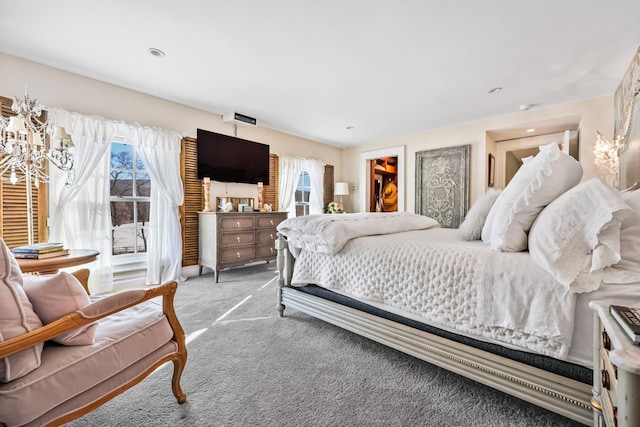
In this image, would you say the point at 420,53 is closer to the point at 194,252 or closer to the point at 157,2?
the point at 157,2

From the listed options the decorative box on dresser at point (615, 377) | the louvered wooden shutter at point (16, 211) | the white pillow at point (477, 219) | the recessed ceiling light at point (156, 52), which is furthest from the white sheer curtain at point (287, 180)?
the decorative box on dresser at point (615, 377)

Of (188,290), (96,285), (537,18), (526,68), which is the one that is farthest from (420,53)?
(96,285)

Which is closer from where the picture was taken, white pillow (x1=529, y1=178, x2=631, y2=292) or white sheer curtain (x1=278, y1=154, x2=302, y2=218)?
white pillow (x1=529, y1=178, x2=631, y2=292)

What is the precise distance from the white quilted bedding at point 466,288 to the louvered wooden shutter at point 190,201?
2.74 m

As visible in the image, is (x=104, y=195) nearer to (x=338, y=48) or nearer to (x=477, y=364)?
(x=338, y=48)

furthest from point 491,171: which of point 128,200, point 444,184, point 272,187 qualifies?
point 128,200

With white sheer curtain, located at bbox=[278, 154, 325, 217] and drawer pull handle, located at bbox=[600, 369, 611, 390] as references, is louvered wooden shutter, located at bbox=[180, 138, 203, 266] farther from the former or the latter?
drawer pull handle, located at bbox=[600, 369, 611, 390]

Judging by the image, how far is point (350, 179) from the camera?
21.0ft

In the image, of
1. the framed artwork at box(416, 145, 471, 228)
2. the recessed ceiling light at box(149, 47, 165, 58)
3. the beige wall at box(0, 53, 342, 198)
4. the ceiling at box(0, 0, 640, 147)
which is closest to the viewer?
the ceiling at box(0, 0, 640, 147)

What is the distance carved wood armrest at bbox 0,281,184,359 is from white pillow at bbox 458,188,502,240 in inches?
73.7

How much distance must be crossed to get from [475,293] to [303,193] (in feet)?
15.3

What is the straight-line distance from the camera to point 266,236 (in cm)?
414

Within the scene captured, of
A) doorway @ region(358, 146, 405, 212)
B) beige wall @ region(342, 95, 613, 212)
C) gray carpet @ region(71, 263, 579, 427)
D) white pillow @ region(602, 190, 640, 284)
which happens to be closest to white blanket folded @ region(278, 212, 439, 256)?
gray carpet @ region(71, 263, 579, 427)

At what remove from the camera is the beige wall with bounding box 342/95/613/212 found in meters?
3.52
